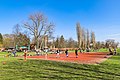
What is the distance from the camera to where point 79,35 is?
10100 cm

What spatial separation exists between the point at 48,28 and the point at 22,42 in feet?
75.5

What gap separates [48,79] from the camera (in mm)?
12070

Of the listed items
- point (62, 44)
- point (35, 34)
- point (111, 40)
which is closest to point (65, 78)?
point (35, 34)

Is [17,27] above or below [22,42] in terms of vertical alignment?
above

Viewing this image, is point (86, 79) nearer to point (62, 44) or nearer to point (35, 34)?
point (35, 34)

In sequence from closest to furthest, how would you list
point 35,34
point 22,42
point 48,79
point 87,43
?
point 48,79
point 35,34
point 22,42
point 87,43

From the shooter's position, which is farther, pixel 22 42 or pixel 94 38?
pixel 94 38

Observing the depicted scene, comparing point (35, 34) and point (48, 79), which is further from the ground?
point (35, 34)

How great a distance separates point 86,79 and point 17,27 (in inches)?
2555

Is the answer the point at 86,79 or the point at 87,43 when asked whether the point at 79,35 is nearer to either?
the point at 87,43

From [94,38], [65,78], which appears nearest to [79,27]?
[94,38]

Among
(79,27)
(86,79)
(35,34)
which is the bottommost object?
(86,79)

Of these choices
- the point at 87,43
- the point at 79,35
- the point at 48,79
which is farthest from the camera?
the point at 87,43

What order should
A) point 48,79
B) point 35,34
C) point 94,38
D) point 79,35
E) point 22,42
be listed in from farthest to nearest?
point 94,38 < point 79,35 < point 22,42 < point 35,34 < point 48,79
